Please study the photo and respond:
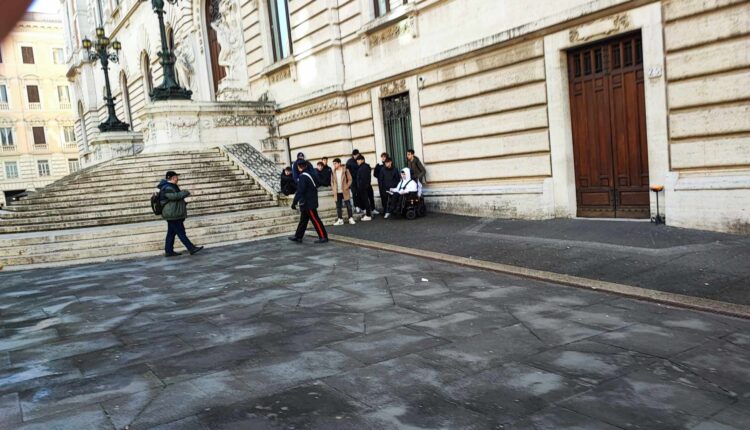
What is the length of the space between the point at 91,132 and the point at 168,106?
32.5 m

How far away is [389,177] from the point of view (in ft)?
48.7

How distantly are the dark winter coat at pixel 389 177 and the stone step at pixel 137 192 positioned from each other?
152 inches

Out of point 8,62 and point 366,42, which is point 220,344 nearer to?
point 8,62

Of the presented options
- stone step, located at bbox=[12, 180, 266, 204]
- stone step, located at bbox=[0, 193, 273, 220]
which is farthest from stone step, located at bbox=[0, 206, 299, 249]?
stone step, located at bbox=[12, 180, 266, 204]

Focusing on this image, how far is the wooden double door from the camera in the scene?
35.1ft

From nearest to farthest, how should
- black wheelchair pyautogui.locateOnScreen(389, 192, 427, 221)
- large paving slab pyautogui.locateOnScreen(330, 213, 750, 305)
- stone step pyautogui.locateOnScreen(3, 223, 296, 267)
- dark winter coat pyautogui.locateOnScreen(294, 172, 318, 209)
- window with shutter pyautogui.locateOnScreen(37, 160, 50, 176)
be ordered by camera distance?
1. large paving slab pyautogui.locateOnScreen(330, 213, 750, 305)
2. dark winter coat pyautogui.locateOnScreen(294, 172, 318, 209)
3. stone step pyautogui.locateOnScreen(3, 223, 296, 267)
4. black wheelchair pyautogui.locateOnScreen(389, 192, 427, 221)
5. window with shutter pyautogui.locateOnScreen(37, 160, 50, 176)

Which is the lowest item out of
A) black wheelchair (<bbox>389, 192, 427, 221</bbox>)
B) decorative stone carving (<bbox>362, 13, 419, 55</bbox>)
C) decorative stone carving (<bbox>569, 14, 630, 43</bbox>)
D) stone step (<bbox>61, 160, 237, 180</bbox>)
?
A: black wheelchair (<bbox>389, 192, 427, 221</bbox>)

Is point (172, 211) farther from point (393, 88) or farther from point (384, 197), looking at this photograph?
point (393, 88)

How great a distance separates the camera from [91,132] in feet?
158

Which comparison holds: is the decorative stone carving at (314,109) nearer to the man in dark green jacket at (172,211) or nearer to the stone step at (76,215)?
the stone step at (76,215)

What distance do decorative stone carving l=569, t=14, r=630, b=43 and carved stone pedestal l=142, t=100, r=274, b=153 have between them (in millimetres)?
12997

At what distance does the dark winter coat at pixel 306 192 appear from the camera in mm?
11852

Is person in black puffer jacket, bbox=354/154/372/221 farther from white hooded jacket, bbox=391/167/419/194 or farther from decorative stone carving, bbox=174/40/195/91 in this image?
decorative stone carving, bbox=174/40/195/91

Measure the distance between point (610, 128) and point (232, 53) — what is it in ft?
54.9
